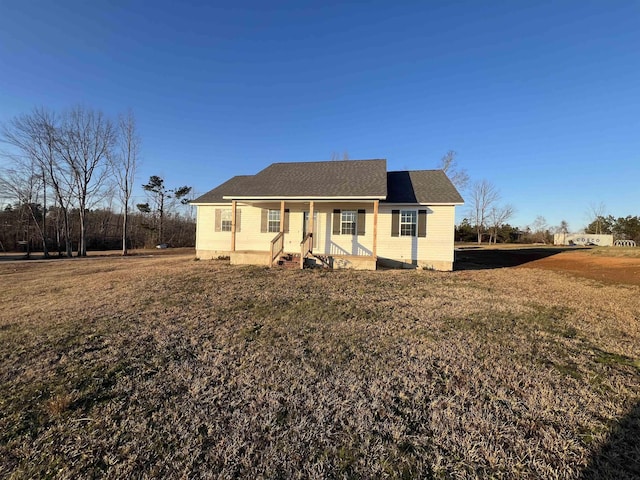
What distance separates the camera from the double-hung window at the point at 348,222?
13.1 metres

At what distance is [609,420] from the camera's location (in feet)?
8.32

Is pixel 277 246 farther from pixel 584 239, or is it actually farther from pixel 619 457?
pixel 584 239

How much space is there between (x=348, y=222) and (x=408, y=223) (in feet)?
9.00

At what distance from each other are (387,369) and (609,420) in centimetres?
204

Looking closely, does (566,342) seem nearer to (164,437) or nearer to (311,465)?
(311,465)

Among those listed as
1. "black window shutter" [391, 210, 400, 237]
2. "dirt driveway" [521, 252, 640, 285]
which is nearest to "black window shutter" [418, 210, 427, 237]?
"black window shutter" [391, 210, 400, 237]

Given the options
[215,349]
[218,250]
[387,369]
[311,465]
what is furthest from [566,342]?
[218,250]

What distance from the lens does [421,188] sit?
13.4m

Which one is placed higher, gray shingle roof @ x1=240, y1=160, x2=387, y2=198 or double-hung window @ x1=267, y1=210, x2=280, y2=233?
gray shingle roof @ x1=240, y1=160, x2=387, y2=198

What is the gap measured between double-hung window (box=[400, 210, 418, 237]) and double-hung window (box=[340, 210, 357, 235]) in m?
2.17

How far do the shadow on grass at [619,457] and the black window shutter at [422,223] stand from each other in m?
10.3

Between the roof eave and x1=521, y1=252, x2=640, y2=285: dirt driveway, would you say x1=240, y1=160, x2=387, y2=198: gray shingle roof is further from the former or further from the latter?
x1=521, y1=252, x2=640, y2=285: dirt driveway

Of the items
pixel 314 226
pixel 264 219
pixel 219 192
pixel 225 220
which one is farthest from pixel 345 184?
pixel 219 192

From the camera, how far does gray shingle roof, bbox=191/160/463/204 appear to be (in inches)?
480
